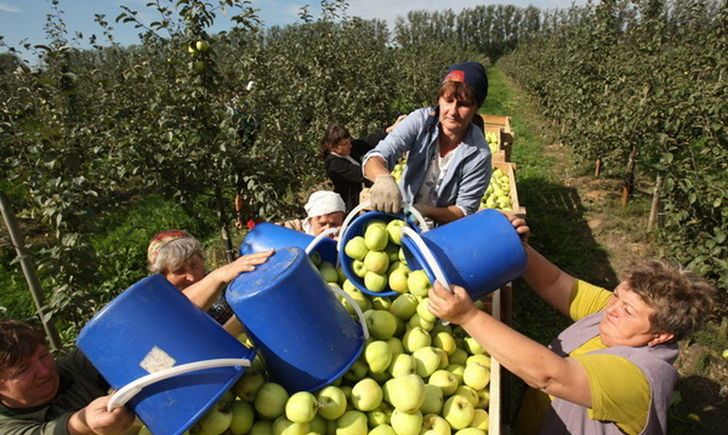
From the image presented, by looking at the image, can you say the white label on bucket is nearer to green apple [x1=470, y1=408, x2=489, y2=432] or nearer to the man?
the man

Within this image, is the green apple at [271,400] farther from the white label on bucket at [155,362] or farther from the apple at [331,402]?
the white label on bucket at [155,362]

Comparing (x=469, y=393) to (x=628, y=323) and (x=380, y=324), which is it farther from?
(x=628, y=323)

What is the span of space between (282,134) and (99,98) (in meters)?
2.11

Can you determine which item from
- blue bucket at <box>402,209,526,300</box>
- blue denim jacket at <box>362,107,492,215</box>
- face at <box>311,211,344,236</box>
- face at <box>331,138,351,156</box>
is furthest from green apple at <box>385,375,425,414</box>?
face at <box>331,138,351,156</box>

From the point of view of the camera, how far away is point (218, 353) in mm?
1293

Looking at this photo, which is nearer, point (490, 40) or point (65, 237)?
point (65, 237)

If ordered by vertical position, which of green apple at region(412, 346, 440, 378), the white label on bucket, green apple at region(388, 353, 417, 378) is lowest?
green apple at region(412, 346, 440, 378)

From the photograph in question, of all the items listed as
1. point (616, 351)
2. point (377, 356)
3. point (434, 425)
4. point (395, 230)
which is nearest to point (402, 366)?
point (377, 356)

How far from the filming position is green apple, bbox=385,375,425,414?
141 centimetres

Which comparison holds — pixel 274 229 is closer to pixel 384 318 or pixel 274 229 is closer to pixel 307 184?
pixel 384 318

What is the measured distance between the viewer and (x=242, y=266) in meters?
1.64

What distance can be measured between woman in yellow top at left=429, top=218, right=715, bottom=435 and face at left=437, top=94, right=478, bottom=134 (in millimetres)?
826

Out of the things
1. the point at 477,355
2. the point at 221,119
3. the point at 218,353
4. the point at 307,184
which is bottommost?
the point at 307,184

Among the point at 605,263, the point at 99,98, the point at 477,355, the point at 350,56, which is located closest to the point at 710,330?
the point at 605,263
